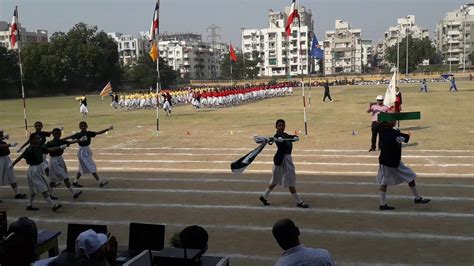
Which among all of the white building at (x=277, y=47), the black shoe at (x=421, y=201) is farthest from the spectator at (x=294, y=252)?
the white building at (x=277, y=47)

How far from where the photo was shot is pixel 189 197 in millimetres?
9984

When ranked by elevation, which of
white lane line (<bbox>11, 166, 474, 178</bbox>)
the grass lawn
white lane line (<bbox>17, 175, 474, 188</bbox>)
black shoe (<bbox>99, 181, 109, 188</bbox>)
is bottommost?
white lane line (<bbox>17, 175, 474, 188</bbox>)

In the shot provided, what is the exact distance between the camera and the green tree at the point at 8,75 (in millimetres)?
69438

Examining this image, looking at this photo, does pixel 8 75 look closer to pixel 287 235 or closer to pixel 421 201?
pixel 421 201

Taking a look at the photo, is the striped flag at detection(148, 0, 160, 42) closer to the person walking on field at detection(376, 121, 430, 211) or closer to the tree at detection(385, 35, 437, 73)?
the person walking on field at detection(376, 121, 430, 211)

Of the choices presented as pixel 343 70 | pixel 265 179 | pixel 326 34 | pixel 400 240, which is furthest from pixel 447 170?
pixel 326 34

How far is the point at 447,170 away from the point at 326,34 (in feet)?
432

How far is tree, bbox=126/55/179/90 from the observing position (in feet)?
271

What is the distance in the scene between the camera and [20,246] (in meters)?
4.61

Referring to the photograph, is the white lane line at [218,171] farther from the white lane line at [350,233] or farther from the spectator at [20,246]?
the spectator at [20,246]

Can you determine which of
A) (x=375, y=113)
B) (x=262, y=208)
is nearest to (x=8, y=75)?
(x=375, y=113)

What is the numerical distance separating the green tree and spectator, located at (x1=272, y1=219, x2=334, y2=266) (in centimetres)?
7424

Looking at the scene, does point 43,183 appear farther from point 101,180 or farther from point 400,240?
point 400,240

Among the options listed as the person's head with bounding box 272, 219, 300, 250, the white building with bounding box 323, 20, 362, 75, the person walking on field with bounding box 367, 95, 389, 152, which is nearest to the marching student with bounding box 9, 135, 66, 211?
the person's head with bounding box 272, 219, 300, 250
